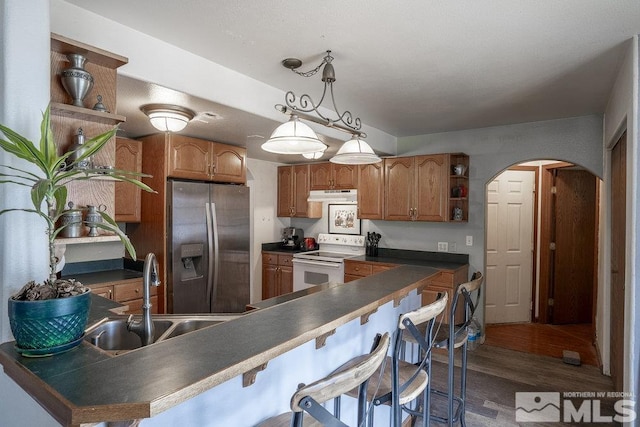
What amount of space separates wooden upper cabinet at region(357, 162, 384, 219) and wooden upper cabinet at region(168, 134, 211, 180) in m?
1.94

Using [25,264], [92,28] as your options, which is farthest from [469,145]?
[25,264]

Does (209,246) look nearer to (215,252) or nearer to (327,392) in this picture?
(215,252)

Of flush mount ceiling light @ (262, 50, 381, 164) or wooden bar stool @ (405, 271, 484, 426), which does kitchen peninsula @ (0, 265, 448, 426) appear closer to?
wooden bar stool @ (405, 271, 484, 426)

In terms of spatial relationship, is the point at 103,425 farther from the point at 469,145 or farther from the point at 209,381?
the point at 469,145

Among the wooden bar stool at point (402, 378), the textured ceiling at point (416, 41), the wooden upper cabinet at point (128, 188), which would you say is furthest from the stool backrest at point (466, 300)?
the wooden upper cabinet at point (128, 188)

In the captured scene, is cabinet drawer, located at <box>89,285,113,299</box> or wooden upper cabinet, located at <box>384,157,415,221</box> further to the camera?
wooden upper cabinet, located at <box>384,157,415,221</box>

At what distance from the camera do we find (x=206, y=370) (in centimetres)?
97

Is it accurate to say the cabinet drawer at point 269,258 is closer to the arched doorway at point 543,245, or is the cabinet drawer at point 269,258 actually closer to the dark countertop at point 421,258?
the dark countertop at point 421,258

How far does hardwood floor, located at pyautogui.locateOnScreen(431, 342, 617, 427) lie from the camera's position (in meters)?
2.59

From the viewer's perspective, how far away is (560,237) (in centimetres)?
462

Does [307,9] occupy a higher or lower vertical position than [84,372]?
higher

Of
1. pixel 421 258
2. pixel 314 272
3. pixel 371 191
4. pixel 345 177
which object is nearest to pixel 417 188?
pixel 371 191

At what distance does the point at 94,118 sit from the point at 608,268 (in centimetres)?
402

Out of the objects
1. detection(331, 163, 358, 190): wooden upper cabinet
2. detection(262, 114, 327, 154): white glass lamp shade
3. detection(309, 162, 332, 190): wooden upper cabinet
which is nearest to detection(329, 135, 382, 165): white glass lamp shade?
detection(262, 114, 327, 154): white glass lamp shade
